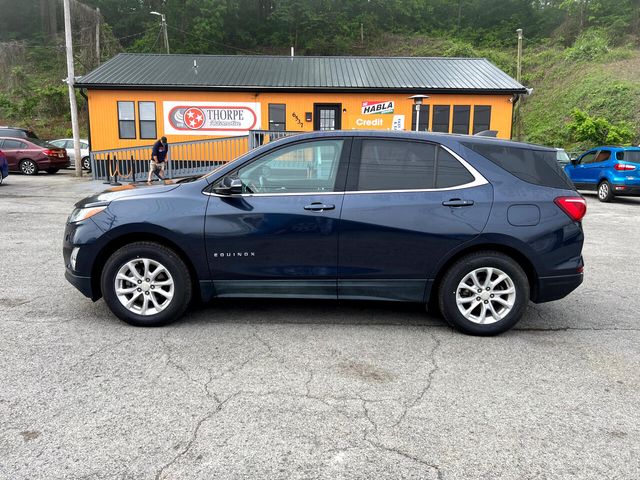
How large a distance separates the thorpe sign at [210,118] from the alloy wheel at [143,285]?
16454 mm

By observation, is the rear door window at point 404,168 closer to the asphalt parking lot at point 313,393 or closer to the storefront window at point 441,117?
the asphalt parking lot at point 313,393

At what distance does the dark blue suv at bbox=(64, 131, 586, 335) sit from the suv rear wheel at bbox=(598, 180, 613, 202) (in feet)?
41.2

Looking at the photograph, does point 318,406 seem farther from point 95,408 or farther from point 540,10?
point 540,10

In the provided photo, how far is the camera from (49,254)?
7023 millimetres

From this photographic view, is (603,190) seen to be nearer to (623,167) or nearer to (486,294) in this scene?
(623,167)

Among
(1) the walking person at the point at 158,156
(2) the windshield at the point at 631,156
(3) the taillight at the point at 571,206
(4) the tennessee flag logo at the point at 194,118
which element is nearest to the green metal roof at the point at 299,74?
(4) the tennessee flag logo at the point at 194,118

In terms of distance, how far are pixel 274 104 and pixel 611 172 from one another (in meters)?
12.3

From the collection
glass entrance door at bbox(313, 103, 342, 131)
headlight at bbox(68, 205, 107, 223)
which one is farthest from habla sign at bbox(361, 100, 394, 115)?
headlight at bbox(68, 205, 107, 223)

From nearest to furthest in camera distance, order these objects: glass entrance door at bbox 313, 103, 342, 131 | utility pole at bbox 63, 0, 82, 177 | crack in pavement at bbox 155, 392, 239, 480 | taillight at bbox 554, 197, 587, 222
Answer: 1. crack in pavement at bbox 155, 392, 239, 480
2. taillight at bbox 554, 197, 587, 222
3. utility pole at bbox 63, 0, 82, 177
4. glass entrance door at bbox 313, 103, 342, 131

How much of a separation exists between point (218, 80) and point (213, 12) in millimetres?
31874

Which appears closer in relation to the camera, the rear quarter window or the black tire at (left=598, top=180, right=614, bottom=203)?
the rear quarter window

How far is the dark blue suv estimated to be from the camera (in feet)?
13.8

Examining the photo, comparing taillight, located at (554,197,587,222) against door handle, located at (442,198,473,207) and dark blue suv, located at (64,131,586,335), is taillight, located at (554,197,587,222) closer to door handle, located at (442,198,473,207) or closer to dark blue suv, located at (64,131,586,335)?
dark blue suv, located at (64,131,586,335)

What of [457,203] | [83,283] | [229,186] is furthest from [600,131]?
[83,283]
